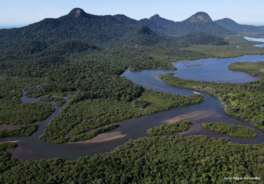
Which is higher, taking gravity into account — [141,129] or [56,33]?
[56,33]

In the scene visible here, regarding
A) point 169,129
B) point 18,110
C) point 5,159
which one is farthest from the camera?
point 18,110

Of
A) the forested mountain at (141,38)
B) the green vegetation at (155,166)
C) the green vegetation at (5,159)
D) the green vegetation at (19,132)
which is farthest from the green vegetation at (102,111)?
the forested mountain at (141,38)

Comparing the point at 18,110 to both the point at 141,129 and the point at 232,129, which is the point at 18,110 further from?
the point at 232,129

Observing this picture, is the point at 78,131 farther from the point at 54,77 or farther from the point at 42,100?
the point at 54,77

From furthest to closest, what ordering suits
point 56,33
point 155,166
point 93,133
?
1. point 56,33
2. point 93,133
3. point 155,166

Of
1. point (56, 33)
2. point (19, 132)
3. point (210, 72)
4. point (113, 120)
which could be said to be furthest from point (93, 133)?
point (56, 33)

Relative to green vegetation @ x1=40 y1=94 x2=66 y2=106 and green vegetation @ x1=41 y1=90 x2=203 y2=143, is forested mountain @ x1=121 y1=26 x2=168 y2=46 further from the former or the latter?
green vegetation @ x1=40 y1=94 x2=66 y2=106

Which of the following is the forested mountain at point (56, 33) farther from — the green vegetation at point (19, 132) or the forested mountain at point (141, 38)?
the green vegetation at point (19, 132)

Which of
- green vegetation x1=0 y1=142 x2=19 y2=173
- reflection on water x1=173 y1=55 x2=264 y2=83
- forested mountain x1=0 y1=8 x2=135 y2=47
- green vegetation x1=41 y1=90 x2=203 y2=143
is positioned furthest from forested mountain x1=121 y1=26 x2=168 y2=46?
green vegetation x1=0 y1=142 x2=19 y2=173

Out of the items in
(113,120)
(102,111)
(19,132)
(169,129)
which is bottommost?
(169,129)
